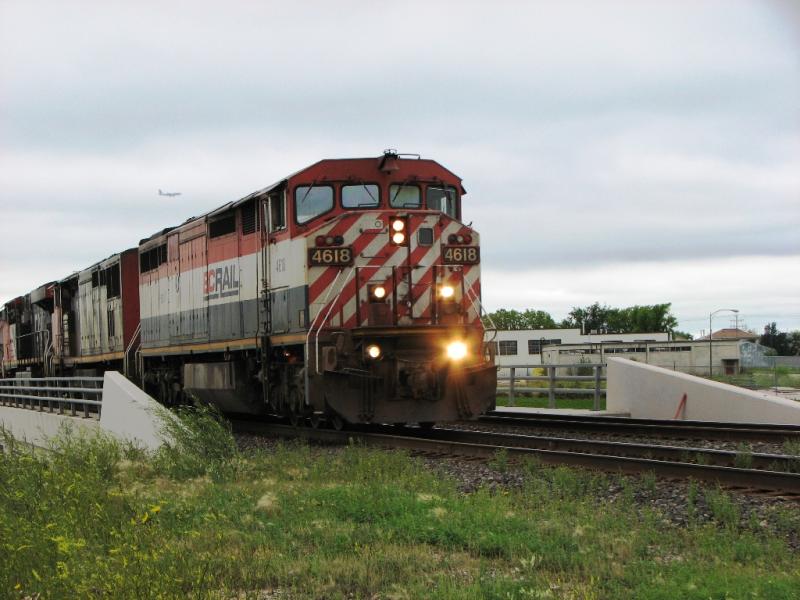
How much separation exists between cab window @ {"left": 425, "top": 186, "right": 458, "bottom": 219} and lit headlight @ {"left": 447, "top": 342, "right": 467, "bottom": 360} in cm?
226

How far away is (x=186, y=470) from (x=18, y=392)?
18.5 m

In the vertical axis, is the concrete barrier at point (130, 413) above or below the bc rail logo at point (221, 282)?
below

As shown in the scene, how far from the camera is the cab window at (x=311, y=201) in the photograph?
1362 centimetres

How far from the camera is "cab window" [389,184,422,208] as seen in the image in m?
14.0

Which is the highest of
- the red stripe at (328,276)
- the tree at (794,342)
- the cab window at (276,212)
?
the cab window at (276,212)

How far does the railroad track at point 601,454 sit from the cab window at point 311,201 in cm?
326

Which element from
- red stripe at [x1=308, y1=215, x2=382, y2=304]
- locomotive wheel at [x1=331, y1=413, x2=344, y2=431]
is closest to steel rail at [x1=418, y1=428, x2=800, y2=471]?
locomotive wheel at [x1=331, y1=413, x2=344, y2=431]

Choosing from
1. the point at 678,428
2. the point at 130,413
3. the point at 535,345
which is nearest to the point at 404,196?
the point at 678,428

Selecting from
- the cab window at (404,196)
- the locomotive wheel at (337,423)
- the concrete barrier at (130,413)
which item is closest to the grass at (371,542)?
the concrete barrier at (130,413)

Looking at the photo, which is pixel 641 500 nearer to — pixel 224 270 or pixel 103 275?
pixel 224 270

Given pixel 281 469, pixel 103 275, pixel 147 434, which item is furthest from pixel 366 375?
pixel 103 275

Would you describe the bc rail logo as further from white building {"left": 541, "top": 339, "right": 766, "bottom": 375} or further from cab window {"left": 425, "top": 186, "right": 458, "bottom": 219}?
white building {"left": 541, "top": 339, "right": 766, "bottom": 375}

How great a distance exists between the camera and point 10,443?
1209cm

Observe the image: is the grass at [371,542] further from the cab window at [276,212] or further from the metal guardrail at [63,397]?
the metal guardrail at [63,397]
